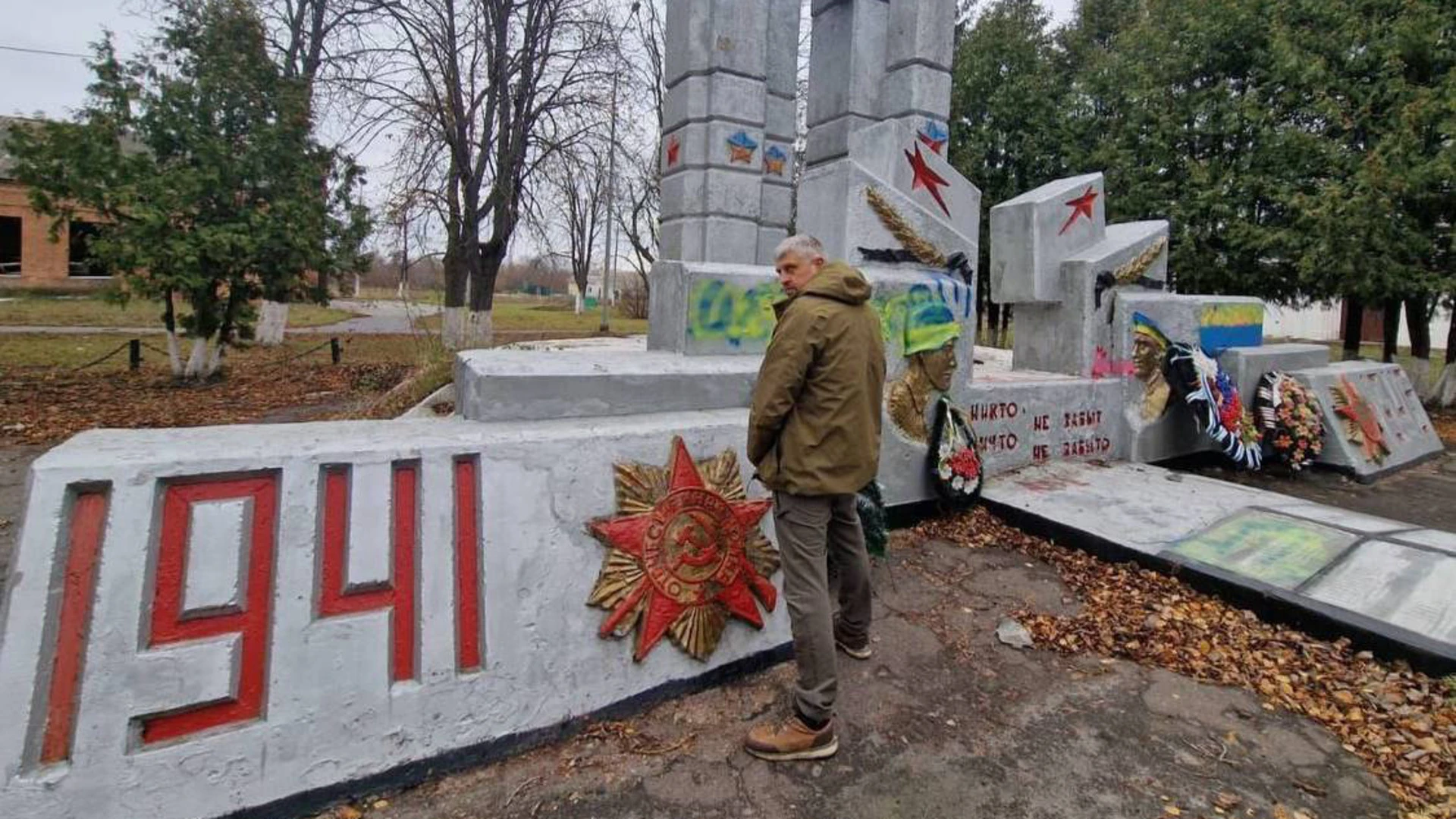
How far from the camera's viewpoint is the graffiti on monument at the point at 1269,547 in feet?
13.1

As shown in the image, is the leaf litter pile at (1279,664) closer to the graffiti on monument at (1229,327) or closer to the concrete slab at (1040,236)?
the concrete slab at (1040,236)

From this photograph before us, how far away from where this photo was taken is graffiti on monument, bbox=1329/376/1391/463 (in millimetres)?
7215

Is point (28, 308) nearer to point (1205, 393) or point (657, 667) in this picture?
point (657, 667)

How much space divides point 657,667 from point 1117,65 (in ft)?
52.5

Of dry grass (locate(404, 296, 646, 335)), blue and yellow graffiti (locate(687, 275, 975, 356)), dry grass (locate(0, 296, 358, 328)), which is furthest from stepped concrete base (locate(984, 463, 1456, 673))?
dry grass (locate(0, 296, 358, 328))

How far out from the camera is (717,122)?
8.63 m

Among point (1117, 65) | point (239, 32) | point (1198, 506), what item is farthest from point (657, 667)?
point (1117, 65)

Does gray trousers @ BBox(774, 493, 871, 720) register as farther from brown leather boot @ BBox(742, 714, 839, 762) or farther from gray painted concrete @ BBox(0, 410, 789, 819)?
gray painted concrete @ BBox(0, 410, 789, 819)

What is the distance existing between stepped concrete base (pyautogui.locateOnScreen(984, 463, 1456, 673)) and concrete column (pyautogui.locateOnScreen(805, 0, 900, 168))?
5.37 metres

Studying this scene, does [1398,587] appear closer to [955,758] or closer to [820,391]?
[955,758]

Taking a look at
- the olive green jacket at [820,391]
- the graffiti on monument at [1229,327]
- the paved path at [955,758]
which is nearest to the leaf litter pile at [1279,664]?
the paved path at [955,758]

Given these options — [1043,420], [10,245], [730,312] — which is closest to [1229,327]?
[1043,420]

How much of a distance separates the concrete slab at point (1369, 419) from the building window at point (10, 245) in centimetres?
3934

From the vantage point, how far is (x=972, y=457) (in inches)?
204
